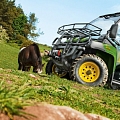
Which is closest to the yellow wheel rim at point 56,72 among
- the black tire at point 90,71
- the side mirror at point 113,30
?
the black tire at point 90,71

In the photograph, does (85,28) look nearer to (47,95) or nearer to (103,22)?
(103,22)

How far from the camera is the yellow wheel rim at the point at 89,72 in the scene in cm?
1266

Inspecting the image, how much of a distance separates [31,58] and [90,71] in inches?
322

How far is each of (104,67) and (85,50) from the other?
3.54 ft

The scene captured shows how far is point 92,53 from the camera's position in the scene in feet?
44.4

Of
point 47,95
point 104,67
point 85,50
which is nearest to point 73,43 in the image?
point 85,50

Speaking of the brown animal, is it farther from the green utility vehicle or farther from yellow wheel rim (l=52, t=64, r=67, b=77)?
the green utility vehicle

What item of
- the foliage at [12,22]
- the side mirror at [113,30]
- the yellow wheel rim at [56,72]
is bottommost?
the yellow wheel rim at [56,72]

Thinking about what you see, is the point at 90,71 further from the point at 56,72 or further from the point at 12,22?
the point at 12,22

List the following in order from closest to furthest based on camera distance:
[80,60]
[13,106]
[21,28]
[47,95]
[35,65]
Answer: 1. [13,106]
2. [47,95]
3. [80,60]
4. [35,65]
5. [21,28]

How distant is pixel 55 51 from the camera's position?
555 inches

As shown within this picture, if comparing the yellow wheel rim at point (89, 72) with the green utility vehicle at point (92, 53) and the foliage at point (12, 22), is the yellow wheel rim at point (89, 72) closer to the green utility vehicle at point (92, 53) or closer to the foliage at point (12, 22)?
the green utility vehicle at point (92, 53)

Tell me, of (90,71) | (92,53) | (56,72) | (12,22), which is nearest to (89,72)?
(90,71)

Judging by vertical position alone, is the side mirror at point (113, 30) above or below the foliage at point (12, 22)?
below
